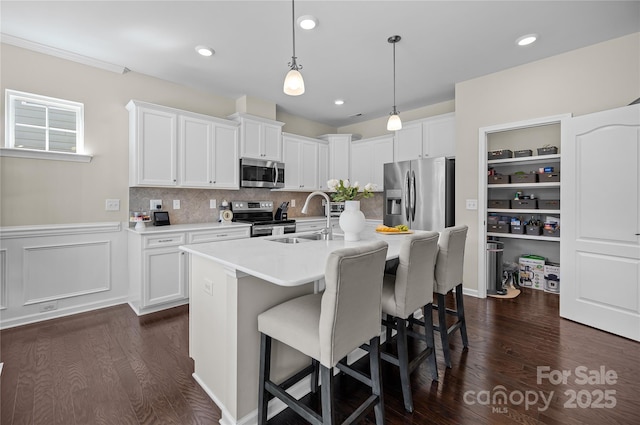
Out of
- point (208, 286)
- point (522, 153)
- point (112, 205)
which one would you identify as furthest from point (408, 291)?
point (112, 205)

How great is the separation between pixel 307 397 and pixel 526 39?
359 centimetres

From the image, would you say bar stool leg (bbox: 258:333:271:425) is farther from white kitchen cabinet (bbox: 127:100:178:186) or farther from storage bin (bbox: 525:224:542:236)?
storage bin (bbox: 525:224:542:236)

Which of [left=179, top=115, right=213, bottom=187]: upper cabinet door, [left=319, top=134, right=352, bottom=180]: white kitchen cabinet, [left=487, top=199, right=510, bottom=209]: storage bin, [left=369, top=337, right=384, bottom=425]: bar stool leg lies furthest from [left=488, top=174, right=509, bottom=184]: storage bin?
[left=179, top=115, right=213, bottom=187]: upper cabinet door

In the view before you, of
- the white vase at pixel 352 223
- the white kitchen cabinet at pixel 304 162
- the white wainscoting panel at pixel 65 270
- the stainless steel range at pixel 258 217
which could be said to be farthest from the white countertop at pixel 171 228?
the white vase at pixel 352 223

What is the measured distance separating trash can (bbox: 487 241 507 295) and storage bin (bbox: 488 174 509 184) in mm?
886

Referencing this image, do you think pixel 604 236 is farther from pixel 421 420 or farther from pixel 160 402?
pixel 160 402

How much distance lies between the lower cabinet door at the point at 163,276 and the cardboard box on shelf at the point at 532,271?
4400 millimetres

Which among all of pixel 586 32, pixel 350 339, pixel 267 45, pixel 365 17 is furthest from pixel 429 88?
pixel 350 339

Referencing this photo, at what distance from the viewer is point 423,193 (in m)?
4.00

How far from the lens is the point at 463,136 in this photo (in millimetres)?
3721

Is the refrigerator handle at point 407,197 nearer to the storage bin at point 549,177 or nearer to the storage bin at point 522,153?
the storage bin at point 522,153

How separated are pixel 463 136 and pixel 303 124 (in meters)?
2.86

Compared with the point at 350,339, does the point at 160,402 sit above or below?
below

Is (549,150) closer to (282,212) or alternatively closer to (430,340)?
(430,340)
